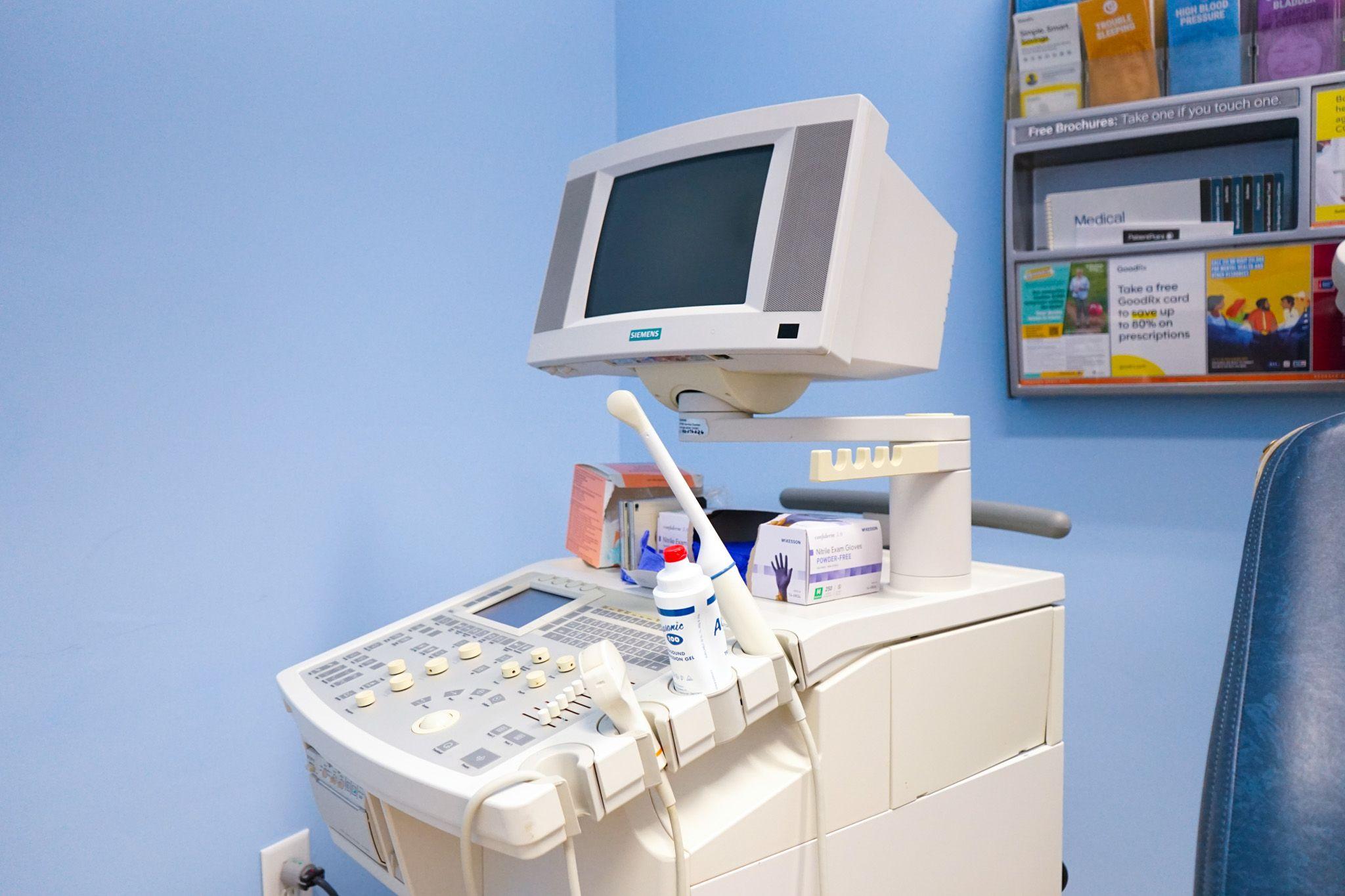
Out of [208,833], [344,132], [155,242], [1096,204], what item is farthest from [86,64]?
[1096,204]

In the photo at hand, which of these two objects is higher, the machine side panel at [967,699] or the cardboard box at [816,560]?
the cardboard box at [816,560]

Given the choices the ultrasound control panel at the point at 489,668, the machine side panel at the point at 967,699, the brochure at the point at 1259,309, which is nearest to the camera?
the ultrasound control panel at the point at 489,668

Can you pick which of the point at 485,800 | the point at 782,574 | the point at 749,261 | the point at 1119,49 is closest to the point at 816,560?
the point at 782,574

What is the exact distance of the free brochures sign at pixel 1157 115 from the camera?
3.89 feet

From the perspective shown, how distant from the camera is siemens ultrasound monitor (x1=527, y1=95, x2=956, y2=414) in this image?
81 centimetres

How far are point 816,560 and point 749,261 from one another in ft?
1.01

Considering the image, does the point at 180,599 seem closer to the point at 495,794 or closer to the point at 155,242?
the point at 155,242

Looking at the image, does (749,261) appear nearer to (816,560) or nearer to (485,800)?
(816,560)

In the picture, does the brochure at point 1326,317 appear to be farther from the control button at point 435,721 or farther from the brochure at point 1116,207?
Result: the control button at point 435,721

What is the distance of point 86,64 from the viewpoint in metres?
1.13

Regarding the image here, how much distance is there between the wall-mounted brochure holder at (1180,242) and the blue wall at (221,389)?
97 centimetres

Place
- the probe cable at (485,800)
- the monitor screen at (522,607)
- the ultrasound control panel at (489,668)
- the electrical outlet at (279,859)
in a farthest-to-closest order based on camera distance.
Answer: the electrical outlet at (279,859), the monitor screen at (522,607), the ultrasound control panel at (489,668), the probe cable at (485,800)

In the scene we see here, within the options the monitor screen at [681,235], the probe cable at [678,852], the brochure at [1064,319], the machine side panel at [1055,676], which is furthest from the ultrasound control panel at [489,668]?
the brochure at [1064,319]

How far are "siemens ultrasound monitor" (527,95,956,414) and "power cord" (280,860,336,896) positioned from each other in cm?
89
